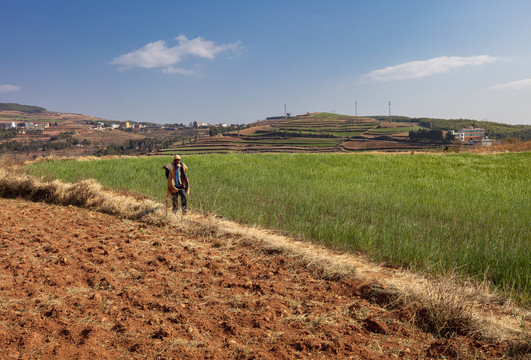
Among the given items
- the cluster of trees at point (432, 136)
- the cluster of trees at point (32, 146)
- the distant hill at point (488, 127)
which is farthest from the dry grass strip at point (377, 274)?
the distant hill at point (488, 127)

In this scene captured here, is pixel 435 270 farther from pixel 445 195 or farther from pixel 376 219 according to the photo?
pixel 445 195

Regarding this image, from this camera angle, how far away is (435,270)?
5.38 meters

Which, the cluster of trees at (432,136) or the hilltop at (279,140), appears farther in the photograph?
Result: the cluster of trees at (432,136)

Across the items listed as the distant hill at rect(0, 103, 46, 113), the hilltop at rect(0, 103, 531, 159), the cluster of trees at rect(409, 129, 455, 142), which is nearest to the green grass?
the hilltop at rect(0, 103, 531, 159)

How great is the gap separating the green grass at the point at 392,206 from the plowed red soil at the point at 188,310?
161cm

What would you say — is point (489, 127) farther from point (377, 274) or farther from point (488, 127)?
point (377, 274)

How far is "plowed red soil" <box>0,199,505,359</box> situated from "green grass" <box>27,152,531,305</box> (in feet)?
5.29

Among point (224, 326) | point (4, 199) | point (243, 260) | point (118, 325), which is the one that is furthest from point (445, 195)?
point (4, 199)

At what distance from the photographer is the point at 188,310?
161 inches

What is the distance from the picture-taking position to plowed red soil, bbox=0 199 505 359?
10.7 ft

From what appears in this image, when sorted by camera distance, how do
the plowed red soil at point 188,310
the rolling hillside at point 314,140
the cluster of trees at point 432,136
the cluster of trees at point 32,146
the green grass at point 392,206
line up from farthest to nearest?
the cluster of trees at point 432,136, the rolling hillside at point 314,140, the cluster of trees at point 32,146, the green grass at point 392,206, the plowed red soil at point 188,310

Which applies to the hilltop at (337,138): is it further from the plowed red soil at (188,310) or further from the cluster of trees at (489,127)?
the plowed red soil at (188,310)

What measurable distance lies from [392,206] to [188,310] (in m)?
7.79

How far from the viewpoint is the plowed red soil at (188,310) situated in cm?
327
